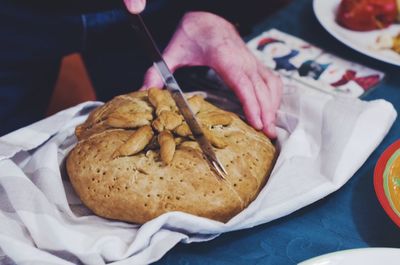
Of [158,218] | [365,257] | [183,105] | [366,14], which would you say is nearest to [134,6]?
[183,105]

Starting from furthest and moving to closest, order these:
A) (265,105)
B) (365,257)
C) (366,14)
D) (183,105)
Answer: (366,14) → (265,105) → (183,105) → (365,257)

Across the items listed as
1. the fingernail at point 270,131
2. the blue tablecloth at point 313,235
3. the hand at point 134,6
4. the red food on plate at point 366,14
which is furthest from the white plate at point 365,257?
the red food on plate at point 366,14

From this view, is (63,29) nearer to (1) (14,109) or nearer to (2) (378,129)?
(1) (14,109)

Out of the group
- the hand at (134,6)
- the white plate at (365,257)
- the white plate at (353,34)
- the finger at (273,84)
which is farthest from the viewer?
the white plate at (353,34)

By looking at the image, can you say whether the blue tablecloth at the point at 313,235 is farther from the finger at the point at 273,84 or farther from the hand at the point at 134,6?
the hand at the point at 134,6

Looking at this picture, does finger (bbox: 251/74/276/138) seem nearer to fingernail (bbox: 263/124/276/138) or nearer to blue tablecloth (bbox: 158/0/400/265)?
fingernail (bbox: 263/124/276/138)

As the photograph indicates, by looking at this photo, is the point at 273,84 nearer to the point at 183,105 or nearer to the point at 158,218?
the point at 183,105

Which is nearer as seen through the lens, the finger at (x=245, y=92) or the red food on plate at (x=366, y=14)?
the finger at (x=245, y=92)
